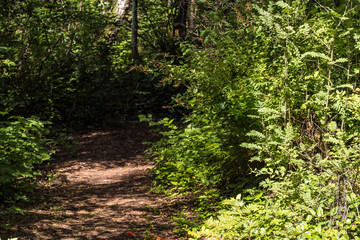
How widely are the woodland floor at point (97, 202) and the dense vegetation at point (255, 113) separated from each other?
1.61ft

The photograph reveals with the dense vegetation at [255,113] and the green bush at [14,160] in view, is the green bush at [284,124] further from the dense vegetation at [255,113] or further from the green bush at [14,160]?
the green bush at [14,160]

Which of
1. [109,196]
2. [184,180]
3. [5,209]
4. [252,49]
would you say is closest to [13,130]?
[5,209]

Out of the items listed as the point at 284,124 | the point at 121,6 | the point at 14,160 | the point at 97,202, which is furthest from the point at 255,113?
the point at 121,6

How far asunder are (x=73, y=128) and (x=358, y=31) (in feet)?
26.9

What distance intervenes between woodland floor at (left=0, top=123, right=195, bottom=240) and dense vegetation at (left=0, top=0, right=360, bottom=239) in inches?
19.3

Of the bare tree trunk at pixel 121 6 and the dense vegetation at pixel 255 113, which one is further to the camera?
the bare tree trunk at pixel 121 6

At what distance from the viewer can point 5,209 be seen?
5.01m

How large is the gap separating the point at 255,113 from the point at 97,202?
2980 mm

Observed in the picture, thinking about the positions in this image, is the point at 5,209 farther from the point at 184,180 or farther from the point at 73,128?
the point at 73,128

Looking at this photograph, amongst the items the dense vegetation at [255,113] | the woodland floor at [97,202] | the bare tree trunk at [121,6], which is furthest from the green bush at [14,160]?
the bare tree trunk at [121,6]

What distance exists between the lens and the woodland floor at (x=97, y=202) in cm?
464

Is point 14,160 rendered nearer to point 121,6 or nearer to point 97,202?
point 97,202

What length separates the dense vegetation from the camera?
321cm

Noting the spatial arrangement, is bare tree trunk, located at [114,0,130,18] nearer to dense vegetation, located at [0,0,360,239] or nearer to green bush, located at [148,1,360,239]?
dense vegetation, located at [0,0,360,239]
